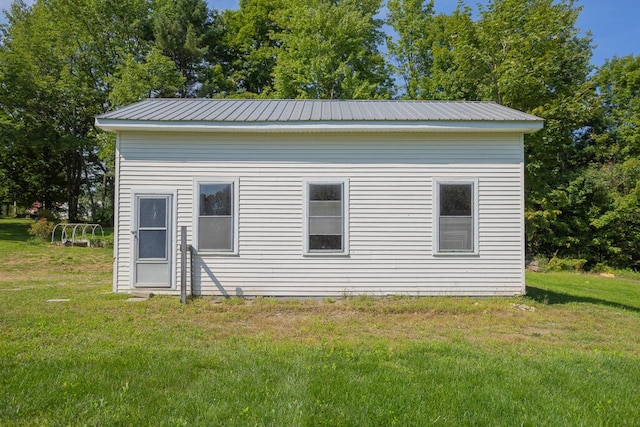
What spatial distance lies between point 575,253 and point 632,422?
56.6ft

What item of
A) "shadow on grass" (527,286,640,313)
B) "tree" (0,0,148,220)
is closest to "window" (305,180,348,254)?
"shadow on grass" (527,286,640,313)

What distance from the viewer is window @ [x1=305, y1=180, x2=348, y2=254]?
765 centimetres

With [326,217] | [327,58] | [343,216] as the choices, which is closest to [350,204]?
[343,216]

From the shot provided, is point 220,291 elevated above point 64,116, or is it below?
below

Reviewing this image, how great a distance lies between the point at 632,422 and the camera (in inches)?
114

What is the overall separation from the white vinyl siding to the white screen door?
0.81 ft

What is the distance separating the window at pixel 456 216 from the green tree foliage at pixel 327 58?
12.8 metres

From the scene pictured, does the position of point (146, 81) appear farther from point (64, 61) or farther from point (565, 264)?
point (565, 264)

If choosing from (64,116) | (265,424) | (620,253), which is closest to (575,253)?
(620,253)

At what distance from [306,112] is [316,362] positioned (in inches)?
228

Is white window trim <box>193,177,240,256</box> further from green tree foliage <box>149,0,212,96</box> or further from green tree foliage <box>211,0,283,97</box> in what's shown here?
green tree foliage <box>149,0,212,96</box>

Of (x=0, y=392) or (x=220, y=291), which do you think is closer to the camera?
(x=0, y=392)

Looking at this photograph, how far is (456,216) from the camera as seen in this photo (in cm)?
768

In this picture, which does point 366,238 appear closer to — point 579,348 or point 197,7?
point 579,348
